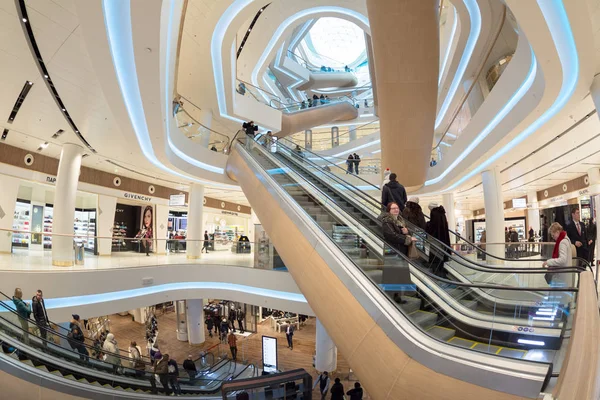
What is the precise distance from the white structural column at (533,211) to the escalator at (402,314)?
17702 millimetres

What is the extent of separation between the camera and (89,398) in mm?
6340

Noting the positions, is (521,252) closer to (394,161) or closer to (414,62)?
(394,161)

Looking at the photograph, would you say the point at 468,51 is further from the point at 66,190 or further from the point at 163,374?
the point at 66,190

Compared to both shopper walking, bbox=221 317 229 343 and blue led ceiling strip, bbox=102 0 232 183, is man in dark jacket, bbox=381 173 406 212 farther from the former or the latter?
shopper walking, bbox=221 317 229 343

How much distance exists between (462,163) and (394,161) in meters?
2.56

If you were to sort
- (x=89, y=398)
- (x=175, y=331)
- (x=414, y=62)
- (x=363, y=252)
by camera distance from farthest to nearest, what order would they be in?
(x=175, y=331)
(x=414, y=62)
(x=89, y=398)
(x=363, y=252)

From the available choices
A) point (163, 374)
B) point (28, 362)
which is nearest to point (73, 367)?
point (28, 362)

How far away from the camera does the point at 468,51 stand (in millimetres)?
11531

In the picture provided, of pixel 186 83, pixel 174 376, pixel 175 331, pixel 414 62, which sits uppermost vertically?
pixel 186 83

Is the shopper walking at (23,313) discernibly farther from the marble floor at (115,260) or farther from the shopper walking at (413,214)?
the shopper walking at (413,214)

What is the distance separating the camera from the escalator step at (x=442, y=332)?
10.4 feet

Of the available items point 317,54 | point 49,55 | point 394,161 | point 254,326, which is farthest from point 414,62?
point 317,54

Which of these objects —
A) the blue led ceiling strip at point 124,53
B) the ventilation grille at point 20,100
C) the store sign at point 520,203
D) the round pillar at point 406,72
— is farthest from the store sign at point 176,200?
the store sign at point 520,203

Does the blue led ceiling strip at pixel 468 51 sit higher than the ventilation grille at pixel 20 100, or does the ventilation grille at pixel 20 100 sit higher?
the blue led ceiling strip at pixel 468 51
